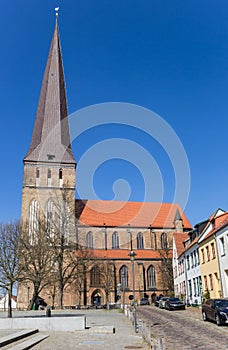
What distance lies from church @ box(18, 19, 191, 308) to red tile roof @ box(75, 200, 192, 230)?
0.18 metres

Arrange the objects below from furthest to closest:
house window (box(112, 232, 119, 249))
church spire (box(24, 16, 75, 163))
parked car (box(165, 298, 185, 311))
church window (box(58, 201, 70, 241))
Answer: house window (box(112, 232, 119, 249))
church spire (box(24, 16, 75, 163))
church window (box(58, 201, 70, 241))
parked car (box(165, 298, 185, 311))

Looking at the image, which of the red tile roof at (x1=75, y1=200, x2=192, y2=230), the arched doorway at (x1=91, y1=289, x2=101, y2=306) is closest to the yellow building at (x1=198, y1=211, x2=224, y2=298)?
the arched doorway at (x1=91, y1=289, x2=101, y2=306)

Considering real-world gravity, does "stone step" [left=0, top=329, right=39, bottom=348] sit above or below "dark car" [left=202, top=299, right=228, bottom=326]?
below

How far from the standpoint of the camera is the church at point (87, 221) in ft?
177

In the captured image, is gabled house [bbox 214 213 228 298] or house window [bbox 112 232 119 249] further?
house window [bbox 112 232 119 249]

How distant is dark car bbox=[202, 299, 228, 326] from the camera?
682 inches

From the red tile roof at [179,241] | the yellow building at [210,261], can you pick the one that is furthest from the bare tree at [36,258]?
the red tile roof at [179,241]

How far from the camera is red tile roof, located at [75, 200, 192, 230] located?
209 ft

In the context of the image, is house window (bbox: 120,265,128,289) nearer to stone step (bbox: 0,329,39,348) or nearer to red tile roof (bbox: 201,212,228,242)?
red tile roof (bbox: 201,212,228,242)

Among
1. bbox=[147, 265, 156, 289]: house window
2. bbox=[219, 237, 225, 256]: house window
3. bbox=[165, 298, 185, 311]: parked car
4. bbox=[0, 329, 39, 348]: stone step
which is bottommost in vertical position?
bbox=[0, 329, 39, 348]: stone step

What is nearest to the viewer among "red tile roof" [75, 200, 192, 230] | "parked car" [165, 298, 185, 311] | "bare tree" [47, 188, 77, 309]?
"parked car" [165, 298, 185, 311]

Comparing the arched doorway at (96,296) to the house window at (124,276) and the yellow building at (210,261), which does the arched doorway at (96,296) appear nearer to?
the house window at (124,276)

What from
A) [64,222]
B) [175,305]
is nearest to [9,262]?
[175,305]

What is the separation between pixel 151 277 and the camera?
5838 cm
